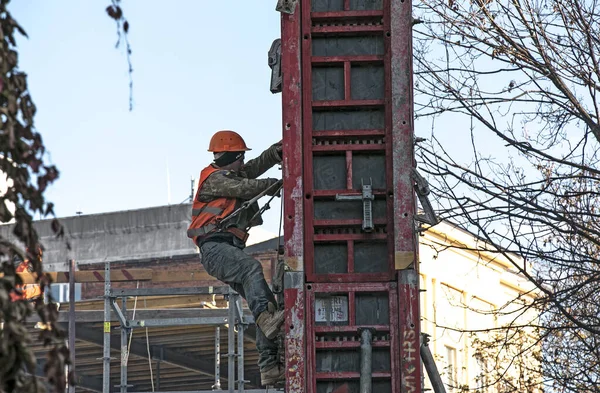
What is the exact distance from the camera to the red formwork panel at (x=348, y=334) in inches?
376

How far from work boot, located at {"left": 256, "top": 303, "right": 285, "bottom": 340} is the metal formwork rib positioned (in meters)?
0.54

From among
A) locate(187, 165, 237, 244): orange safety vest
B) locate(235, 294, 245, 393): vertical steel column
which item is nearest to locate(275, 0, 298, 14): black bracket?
locate(187, 165, 237, 244): orange safety vest

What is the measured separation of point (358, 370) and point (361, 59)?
224 cm

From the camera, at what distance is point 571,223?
44.7ft

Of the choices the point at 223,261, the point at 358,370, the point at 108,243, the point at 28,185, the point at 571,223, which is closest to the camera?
the point at 28,185

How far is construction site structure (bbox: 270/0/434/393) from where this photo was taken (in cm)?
956

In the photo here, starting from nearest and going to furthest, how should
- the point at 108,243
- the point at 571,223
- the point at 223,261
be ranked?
the point at 223,261 → the point at 571,223 → the point at 108,243

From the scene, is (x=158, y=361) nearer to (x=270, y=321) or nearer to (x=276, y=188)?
(x=276, y=188)

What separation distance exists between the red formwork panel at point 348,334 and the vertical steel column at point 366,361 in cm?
6

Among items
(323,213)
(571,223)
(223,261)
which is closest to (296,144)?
(323,213)

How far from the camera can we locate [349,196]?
979cm

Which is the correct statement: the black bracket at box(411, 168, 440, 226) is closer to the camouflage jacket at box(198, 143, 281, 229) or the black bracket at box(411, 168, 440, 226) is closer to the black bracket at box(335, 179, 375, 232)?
the black bracket at box(335, 179, 375, 232)

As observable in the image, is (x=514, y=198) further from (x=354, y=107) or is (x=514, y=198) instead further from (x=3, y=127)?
(x=3, y=127)

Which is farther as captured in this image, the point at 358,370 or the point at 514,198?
the point at 514,198
